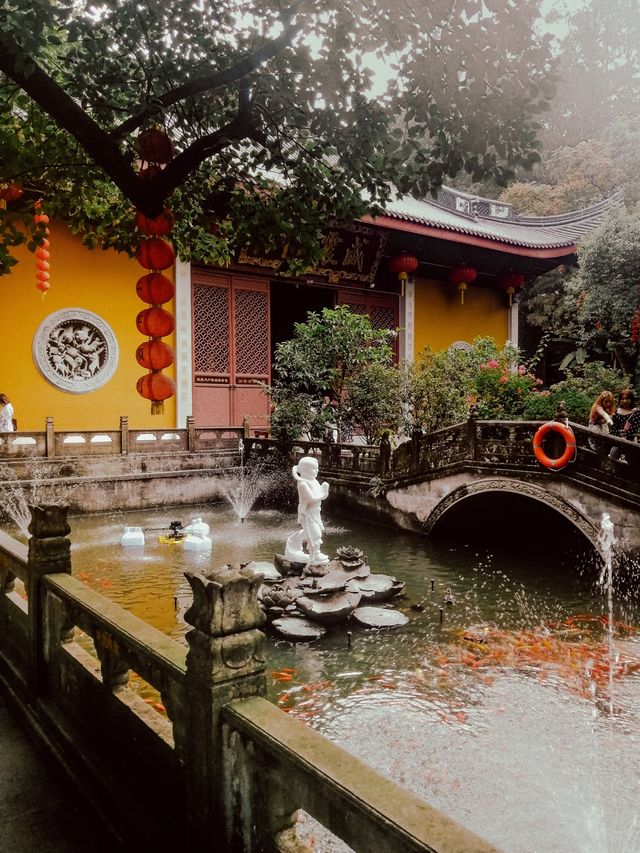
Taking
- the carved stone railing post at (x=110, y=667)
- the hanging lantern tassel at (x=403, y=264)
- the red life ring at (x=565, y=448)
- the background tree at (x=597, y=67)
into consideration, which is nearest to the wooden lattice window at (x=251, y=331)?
the hanging lantern tassel at (x=403, y=264)

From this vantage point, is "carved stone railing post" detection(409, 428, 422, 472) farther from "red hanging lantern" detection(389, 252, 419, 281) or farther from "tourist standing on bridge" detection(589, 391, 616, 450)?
"red hanging lantern" detection(389, 252, 419, 281)

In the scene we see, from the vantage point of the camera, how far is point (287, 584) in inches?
283

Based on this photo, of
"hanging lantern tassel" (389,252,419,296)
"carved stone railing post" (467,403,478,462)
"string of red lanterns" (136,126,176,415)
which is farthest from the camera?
"hanging lantern tassel" (389,252,419,296)

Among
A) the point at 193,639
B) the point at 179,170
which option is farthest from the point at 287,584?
the point at 193,639

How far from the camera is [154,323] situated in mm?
5145

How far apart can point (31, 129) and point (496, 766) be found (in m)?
6.01

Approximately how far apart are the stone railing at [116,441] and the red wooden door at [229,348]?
3.76ft

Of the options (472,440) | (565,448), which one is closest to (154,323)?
(565,448)

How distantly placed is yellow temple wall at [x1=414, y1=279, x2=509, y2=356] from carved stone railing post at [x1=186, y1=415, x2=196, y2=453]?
742 centimetres

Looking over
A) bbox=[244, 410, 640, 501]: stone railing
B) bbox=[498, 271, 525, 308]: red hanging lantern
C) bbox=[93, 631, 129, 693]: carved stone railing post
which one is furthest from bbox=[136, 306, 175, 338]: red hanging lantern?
bbox=[498, 271, 525, 308]: red hanging lantern

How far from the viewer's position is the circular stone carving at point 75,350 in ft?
41.7

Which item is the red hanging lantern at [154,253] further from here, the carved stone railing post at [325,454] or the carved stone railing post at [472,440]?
the carved stone railing post at [325,454]

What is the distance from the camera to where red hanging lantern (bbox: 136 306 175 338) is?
16.8 feet

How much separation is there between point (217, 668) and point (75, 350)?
12476 mm
